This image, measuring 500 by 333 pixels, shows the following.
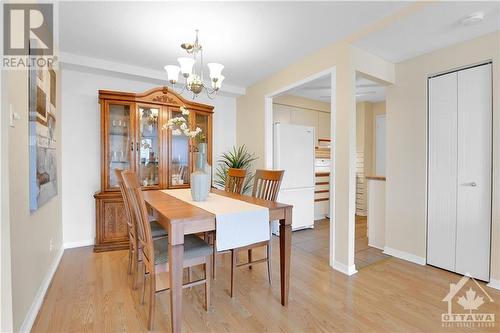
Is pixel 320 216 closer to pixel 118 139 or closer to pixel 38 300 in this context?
pixel 118 139

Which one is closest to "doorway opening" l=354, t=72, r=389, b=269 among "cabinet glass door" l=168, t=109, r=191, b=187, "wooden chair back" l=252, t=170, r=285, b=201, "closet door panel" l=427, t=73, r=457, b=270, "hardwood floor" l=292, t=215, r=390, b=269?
"hardwood floor" l=292, t=215, r=390, b=269

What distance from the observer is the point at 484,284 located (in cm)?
227

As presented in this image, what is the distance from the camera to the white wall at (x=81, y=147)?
314 centimetres

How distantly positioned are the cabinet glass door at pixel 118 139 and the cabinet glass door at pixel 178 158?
0.54 meters

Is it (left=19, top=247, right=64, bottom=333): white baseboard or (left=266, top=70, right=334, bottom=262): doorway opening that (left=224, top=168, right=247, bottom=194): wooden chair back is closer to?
(left=266, top=70, right=334, bottom=262): doorway opening

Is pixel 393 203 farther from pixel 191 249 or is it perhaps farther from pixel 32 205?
pixel 32 205

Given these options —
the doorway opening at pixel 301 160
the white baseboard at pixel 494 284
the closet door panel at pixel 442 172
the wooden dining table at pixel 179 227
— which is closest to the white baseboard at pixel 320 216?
the doorway opening at pixel 301 160

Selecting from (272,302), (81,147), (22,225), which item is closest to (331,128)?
(272,302)

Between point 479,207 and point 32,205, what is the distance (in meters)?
3.70

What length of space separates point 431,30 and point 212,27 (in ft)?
6.42

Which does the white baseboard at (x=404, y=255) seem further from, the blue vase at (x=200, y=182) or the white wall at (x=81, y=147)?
the white wall at (x=81, y=147)

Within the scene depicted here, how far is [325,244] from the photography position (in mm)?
3357

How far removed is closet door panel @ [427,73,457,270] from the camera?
8.22ft

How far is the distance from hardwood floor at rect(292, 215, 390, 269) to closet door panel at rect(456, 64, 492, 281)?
0.80 meters
